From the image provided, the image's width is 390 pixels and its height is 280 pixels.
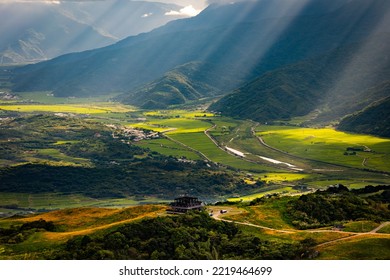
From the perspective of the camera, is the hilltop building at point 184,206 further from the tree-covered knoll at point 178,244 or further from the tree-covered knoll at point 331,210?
the tree-covered knoll at point 331,210

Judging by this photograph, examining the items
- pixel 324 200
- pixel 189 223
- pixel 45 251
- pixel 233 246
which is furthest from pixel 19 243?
pixel 324 200

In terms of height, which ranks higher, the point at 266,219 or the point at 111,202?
the point at 266,219

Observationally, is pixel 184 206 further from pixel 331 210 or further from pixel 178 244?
pixel 331 210

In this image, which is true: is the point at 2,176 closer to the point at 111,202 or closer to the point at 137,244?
the point at 111,202

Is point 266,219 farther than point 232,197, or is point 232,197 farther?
point 232,197

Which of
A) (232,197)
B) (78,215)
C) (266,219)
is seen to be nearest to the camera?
(266,219)

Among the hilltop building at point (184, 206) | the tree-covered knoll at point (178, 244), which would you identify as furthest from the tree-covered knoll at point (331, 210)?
the tree-covered knoll at point (178, 244)

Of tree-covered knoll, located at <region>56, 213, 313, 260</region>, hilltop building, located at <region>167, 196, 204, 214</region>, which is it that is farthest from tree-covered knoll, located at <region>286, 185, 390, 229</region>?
tree-covered knoll, located at <region>56, 213, 313, 260</region>

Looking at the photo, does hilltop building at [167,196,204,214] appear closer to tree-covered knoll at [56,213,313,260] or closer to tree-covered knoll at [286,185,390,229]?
tree-covered knoll at [56,213,313,260]

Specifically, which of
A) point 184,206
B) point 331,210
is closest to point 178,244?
point 184,206
